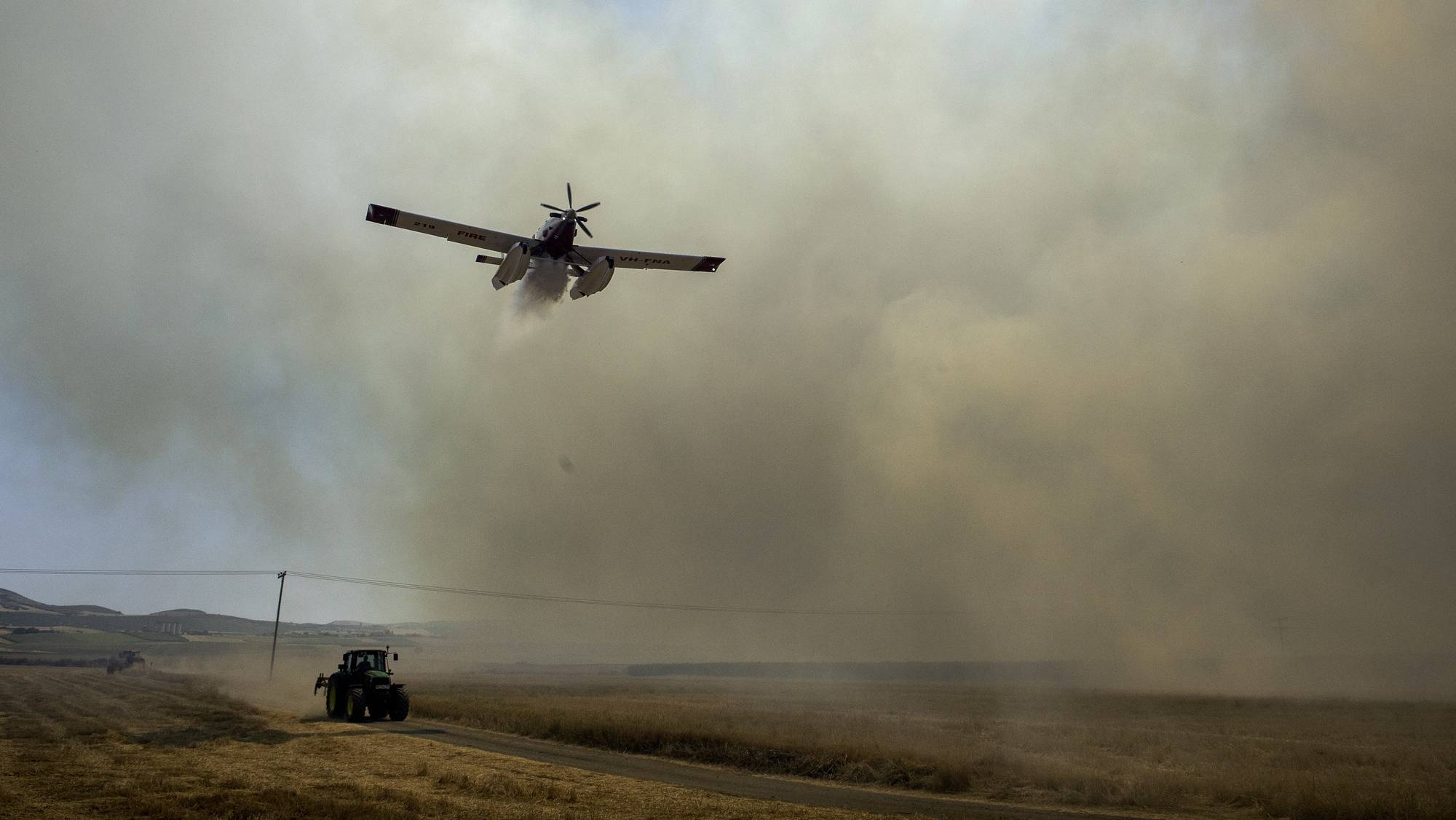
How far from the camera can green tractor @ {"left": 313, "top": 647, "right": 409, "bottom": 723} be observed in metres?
38.1

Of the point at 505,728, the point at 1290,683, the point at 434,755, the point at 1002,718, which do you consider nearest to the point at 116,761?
the point at 434,755

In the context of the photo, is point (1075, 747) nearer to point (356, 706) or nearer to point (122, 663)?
point (356, 706)

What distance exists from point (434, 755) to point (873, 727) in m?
24.5

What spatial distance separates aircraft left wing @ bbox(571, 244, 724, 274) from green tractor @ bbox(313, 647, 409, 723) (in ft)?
67.6

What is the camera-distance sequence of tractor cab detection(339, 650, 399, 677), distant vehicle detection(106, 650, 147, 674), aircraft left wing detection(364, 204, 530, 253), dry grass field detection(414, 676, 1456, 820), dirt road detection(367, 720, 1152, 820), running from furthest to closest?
1. distant vehicle detection(106, 650, 147, 674)
2. tractor cab detection(339, 650, 399, 677)
3. aircraft left wing detection(364, 204, 530, 253)
4. dry grass field detection(414, 676, 1456, 820)
5. dirt road detection(367, 720, 1152, 820)

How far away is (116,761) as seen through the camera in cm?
2309

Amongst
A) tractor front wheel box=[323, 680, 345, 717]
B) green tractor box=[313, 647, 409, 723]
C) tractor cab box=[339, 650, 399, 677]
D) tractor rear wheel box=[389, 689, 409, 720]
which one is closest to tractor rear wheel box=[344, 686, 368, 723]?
green tractor box=[313, 647, 409, 723]

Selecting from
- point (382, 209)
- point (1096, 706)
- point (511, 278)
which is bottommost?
point (1096, 706)

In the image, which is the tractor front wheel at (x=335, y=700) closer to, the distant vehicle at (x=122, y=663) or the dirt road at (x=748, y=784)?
the dirt road at (x=748, y=784)

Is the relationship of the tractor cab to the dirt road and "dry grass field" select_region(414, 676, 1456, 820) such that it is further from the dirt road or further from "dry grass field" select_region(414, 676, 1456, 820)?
"dry grass field" select_region(414, 676, 1456, 820)

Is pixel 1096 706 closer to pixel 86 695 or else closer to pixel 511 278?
pixel 511 278

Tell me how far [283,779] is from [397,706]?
17.5 meters

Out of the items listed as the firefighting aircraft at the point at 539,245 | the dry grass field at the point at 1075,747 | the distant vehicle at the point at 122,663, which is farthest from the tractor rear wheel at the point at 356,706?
the distant vehicle at the point at 122,663

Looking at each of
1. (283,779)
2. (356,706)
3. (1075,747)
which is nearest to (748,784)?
(283,779)
